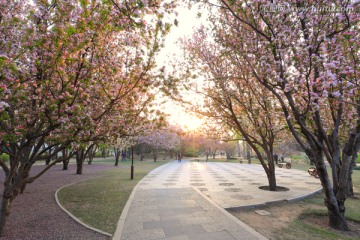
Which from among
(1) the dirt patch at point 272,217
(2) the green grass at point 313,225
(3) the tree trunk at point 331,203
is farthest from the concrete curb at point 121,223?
(3) the tree trunk at point 331,203

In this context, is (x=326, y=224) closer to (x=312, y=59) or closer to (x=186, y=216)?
(x=186, y=216)

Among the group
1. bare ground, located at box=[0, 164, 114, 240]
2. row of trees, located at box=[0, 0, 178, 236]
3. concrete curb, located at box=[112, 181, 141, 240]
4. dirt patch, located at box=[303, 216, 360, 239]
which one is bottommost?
dirt patch, located at box=[303, 216, 360, 239]

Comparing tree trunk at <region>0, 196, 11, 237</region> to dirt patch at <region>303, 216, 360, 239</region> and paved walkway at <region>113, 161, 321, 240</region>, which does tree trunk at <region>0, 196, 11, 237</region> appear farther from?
dirt patch at <region>303, 216, 360, 239</region>

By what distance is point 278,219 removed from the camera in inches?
281

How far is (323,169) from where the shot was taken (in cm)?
674

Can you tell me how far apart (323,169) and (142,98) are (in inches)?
278

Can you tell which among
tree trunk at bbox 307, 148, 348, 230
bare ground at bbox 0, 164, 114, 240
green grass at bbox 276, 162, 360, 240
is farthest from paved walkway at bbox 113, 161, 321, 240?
tree trunk at bbox 307, 148, 348, 230

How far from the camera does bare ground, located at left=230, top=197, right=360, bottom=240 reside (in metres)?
6.14

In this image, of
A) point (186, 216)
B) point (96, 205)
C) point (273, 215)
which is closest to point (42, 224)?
point (96, 205)

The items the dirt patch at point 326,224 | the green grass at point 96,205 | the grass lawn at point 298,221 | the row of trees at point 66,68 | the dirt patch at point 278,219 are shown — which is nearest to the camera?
the row of trees at point 66,68

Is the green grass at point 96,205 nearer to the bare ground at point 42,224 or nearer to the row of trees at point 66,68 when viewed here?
the bare ground at point 42,224

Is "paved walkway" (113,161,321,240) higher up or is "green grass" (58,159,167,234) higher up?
"paved walkway" (113,161,321,240)

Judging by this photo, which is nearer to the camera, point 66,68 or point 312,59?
point 312,59

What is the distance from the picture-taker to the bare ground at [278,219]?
20.1ft
